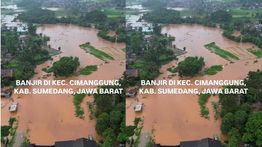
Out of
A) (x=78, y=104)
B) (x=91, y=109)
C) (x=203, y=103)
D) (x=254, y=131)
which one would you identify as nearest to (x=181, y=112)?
(x=203, y=103)

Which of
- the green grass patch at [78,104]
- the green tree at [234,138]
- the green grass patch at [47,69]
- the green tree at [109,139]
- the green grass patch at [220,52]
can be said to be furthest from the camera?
the green grass patch at [220,52]

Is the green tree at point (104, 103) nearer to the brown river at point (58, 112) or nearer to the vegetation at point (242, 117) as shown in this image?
the brown river at point (58, 112)

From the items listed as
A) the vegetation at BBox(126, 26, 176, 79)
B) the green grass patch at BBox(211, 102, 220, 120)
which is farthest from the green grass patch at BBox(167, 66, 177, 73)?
the green grass patch at BBox(211, 102, 220, 120)

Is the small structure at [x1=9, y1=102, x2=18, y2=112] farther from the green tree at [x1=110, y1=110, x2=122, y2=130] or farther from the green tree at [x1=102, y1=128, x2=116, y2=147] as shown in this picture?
the green tree at [x1=102, y1=128, x2=116, y2=147]

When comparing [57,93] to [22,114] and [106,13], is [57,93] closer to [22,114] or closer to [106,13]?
[22,114]

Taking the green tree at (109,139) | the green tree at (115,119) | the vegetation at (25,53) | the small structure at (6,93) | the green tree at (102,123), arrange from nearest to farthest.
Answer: the green tree at (109,139)
the green tree at (115,119)
the green tree at (102,123)
the small structure at (6,93)
the vegetation at (25,53)

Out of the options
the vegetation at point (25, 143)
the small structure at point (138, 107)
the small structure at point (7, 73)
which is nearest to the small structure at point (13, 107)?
the small structure at point (7, 73)

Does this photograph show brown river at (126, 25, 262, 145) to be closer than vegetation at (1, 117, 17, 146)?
No
